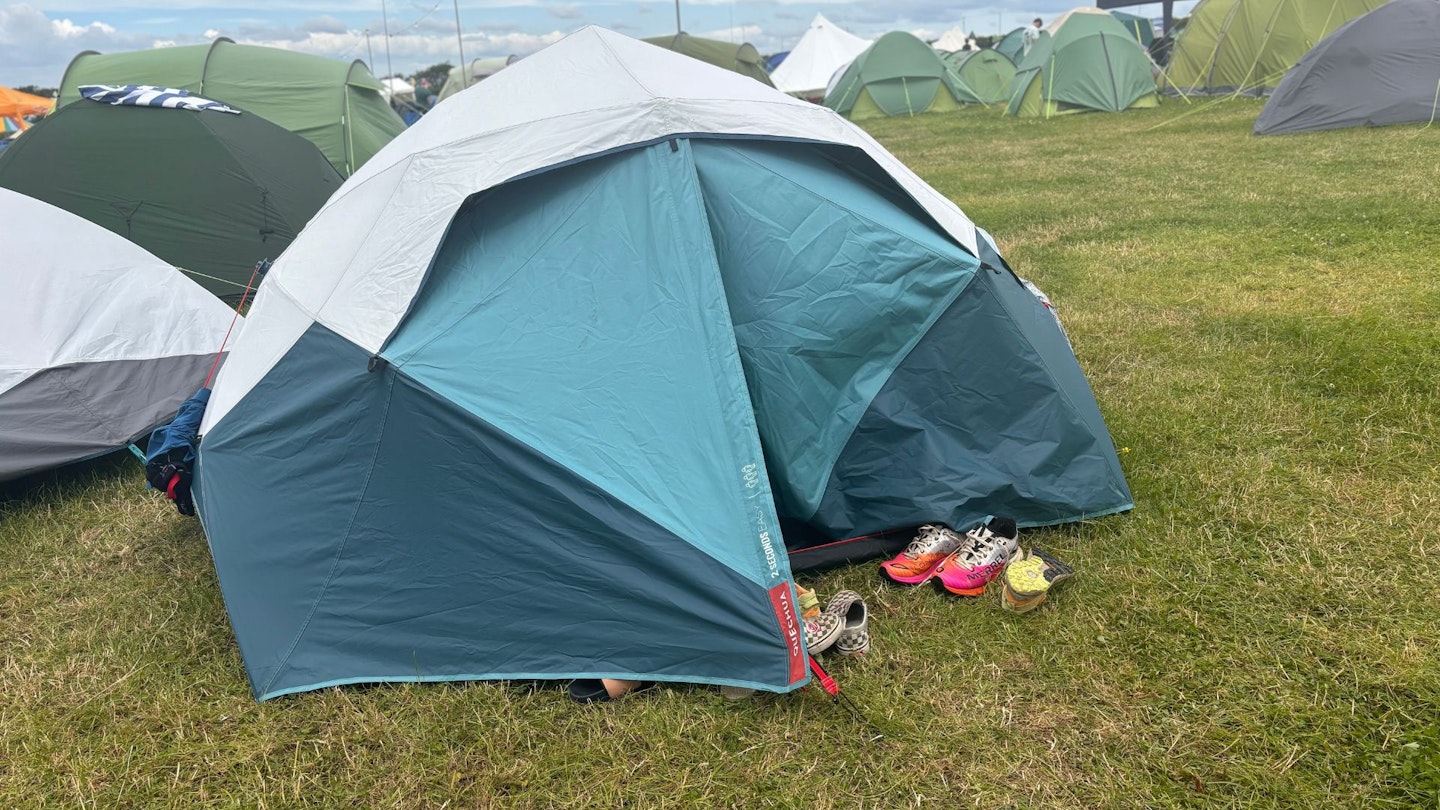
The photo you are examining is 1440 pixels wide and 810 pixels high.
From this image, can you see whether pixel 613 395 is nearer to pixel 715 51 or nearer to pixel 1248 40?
pixel 1248 40

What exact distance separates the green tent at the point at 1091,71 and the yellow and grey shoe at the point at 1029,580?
17117mm

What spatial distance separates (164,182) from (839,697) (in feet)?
17.6

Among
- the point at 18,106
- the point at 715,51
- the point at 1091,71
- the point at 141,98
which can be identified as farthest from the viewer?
the point at 18,106

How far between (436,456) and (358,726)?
0.76 m

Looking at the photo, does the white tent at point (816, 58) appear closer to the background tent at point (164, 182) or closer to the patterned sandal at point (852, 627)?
the background tent at point (164, 182)

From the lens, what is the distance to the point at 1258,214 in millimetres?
7430

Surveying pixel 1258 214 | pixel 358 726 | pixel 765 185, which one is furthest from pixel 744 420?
pixel 1258 214

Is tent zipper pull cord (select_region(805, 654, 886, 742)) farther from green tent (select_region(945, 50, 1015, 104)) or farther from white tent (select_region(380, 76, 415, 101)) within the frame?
white tent (select_region(380, 76, 415, 101))

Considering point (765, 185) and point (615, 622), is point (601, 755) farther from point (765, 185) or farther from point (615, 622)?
point (765, 185)

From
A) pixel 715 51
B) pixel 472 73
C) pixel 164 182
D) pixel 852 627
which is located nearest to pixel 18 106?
pixel 472 73

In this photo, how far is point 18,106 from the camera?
23031 mm

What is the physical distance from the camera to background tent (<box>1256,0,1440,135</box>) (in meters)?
11.2

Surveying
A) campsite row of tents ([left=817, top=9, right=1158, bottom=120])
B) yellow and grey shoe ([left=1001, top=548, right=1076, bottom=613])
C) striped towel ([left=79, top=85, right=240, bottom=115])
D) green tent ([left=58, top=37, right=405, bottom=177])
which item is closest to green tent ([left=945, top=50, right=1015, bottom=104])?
campsite row of tents ([left=817, top=9, right=1158, bottom=120])

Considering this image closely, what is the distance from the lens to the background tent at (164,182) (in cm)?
568
